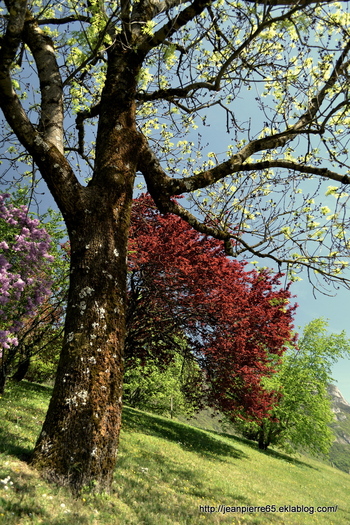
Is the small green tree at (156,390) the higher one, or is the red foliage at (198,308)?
the red foliage at (198,308)

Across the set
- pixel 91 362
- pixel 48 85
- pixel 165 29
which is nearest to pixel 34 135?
pixel 48 85

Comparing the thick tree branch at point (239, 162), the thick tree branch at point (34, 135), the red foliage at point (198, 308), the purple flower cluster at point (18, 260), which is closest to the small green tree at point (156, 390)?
the red foliage at point (198, 308)

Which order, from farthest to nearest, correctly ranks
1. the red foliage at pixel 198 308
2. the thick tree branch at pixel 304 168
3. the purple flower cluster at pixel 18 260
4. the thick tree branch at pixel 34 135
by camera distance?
1. the red foliage at pixel 198 308
2. the purple flower cluster at pixel 18 260
3. the thick tree branch at pixel 304 168
4. the thick tree branch at pixel 34 135

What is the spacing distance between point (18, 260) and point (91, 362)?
6282 millimetres

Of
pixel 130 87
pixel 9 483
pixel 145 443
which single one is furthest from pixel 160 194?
pixel 145 443

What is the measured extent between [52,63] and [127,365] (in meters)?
11.9

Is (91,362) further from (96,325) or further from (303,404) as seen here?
(303,404)

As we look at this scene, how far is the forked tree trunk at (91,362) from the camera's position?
332cm

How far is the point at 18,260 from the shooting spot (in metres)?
8.62

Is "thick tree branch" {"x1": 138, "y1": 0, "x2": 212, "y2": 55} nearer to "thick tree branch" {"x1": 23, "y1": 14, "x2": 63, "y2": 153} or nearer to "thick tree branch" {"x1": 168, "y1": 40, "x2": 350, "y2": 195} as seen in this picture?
"thick tree branch" {"x1": 23, "y1": 14, "x2": 63, "y2": 153}

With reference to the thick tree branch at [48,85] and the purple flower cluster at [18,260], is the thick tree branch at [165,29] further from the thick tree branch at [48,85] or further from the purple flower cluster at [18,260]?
the purple flower cluster at [18,260]

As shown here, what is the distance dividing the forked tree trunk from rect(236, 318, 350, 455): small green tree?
21.0 meters

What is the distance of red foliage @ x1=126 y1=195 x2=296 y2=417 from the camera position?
403 inches

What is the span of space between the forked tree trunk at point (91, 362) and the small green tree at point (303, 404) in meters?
21.0
